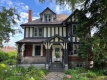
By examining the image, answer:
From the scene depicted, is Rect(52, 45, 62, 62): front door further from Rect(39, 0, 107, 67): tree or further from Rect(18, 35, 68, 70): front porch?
Rect(39, 0, 107, 67): tree

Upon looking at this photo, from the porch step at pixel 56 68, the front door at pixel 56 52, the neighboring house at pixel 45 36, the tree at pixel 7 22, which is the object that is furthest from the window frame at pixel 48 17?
the tree at pixel 7 22

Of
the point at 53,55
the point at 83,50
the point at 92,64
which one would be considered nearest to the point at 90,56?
the point at 83,50

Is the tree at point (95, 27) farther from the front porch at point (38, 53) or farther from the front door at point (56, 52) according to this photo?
the front door at point (56, 52)

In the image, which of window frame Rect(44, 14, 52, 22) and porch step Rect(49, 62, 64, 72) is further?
window frame Rect(44, 14, 52, 22)

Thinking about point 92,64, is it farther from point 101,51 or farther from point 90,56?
point 101,51

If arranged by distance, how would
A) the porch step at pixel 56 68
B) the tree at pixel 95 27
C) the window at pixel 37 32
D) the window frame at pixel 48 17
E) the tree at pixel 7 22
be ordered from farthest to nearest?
1. the window frame at pixel 48 17
2. the window at pixel 37 32
3. the porch step at pixel 56 68
4. the tree at pixel 95 27
5. the tree at pixel 7 22

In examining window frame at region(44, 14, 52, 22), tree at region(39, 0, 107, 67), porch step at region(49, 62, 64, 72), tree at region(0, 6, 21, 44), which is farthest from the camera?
window frame at region(44, 14, 52, 22)

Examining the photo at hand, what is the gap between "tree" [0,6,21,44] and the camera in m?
9.18

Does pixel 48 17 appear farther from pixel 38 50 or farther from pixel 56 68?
pixel 56 68

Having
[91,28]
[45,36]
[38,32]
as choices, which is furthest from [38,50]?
[91,28]

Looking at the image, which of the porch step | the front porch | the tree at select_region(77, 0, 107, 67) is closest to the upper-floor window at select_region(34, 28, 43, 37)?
the front porch

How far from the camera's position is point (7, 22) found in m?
9.95

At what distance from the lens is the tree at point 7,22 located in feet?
30.1

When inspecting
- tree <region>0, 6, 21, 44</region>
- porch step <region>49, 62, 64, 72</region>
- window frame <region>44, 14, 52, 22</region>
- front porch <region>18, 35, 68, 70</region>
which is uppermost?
window frame <region>44, 14, 52, 22</region>
